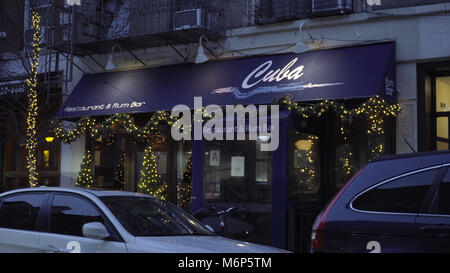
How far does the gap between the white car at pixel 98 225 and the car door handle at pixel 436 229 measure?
1.60m

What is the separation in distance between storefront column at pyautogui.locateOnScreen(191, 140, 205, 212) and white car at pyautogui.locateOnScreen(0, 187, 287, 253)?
4623mm

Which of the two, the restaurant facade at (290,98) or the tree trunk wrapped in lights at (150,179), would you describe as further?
the tree trunk wrapped in lights at (150,179)

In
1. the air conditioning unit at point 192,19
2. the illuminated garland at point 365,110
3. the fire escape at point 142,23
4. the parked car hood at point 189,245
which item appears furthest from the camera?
the fire escape at point 142,23

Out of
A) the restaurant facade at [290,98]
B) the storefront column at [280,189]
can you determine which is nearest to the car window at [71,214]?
the restaurant facade at [290,98]

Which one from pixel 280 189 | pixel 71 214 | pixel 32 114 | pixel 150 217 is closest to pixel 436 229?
pixel 150 217

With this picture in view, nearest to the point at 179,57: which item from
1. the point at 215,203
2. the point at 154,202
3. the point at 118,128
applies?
the point at 118,128

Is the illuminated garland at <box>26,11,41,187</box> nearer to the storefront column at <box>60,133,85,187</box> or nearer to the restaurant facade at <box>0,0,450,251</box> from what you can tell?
the restaurant facade at <box>0,0,450,251</box>

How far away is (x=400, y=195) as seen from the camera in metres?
5.34

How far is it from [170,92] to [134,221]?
7314 millimetres

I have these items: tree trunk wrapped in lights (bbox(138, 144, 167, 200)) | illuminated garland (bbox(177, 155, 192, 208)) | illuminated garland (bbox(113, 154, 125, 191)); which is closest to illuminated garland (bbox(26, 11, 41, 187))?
illuminated garland (bbox(113, 154, 125, 191))

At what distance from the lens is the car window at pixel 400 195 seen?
527 cm

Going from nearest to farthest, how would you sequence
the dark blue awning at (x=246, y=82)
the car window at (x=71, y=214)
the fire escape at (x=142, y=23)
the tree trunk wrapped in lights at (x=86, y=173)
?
the car window at (x=71, y=214), the dark blue awning at (x=246, y=82), the fire escape at (x=142, y=23), the tree trunk wrapped in lights at (x=86, y=173)

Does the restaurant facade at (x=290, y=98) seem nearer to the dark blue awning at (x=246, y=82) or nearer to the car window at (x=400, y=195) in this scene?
the dark blue awning at (x=246, y=82)

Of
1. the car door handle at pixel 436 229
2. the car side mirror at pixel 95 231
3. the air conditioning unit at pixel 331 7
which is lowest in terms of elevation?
the car side mirror at pixel 95 231
